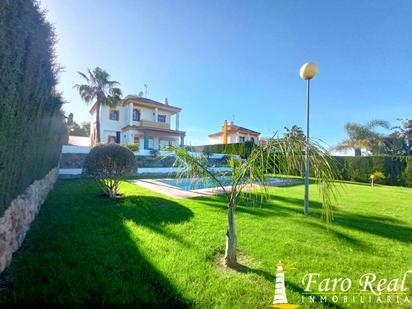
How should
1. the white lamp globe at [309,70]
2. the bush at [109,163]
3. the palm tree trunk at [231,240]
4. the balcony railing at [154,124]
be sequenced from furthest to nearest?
the balcony railing at [154,124] → the bush at [109,163] → the white lamp globe at [309,70] → the palm tree trunk at [231,240]

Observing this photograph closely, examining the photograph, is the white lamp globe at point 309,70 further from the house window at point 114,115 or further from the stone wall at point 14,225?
the house window at point 114,115

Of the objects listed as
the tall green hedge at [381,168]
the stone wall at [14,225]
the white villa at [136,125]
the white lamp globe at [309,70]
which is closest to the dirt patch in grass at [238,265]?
the stone wall at [14,225]

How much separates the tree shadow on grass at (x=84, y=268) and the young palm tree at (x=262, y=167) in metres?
1.58

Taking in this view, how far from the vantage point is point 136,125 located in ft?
105

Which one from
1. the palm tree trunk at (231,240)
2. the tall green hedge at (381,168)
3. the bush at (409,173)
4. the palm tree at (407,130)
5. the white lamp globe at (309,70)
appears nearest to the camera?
the palm tree trunk at (231,240)

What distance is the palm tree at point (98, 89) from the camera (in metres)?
28.0

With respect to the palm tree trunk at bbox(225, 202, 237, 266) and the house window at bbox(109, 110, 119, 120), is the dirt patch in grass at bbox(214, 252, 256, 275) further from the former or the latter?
the house window at bbox(109, 110, 119, 120)

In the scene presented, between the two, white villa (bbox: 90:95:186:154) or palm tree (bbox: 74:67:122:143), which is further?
white villa (bbox: 90:95:186:154)

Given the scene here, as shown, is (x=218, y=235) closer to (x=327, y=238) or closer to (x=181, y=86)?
(x=327, y=238)

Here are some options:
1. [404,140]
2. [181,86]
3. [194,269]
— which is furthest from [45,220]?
[404,140]

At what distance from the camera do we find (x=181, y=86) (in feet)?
72.4

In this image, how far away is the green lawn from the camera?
311cm

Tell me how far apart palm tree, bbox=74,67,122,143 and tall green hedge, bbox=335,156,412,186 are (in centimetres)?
3011

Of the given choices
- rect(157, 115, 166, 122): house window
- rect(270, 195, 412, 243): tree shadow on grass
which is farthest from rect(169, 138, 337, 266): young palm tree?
rect(157, 115, 166, 122): house window
